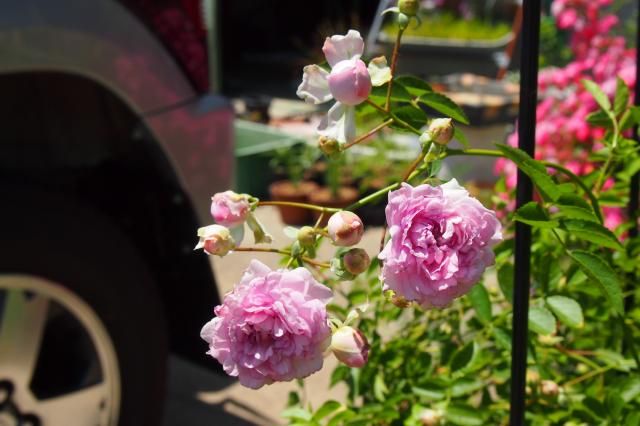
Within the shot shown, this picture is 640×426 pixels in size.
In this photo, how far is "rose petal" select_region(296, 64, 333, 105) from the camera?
95cm

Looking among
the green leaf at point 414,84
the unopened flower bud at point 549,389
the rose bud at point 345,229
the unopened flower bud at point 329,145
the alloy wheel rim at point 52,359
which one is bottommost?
the alloy wheel rim at point 52,359

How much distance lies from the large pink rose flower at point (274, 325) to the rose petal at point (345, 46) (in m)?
0.25

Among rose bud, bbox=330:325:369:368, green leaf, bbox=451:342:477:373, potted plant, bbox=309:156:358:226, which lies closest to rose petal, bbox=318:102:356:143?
rose bud, bbox=330:325:369:368

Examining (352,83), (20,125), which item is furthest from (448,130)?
(20,125)

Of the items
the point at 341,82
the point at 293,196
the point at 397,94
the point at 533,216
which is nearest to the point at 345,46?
the point at 341,82

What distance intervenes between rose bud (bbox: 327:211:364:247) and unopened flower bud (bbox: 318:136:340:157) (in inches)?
3.6

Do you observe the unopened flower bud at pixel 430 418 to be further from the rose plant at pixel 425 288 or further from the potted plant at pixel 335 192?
the potted plant at pixel 335 192

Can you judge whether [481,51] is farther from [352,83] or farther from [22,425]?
[352,83]

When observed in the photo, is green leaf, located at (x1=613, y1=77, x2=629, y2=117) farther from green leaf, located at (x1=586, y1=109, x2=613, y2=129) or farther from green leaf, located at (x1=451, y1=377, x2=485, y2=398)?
green leaf, located at (x1=451, y1=377, x2=485, y2=398)

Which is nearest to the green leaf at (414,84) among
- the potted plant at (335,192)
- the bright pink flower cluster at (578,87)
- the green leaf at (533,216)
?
the green leaf at (533,216)

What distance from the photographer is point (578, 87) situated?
3.32 m

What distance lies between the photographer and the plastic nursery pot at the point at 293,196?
5047mm

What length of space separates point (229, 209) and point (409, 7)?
316 mm

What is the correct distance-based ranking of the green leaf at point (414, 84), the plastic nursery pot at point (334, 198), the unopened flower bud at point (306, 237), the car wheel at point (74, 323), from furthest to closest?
the plastic nursery pot at point (334, 198) → the car wheel at point (74, 323) → the green leaf at point (414, 84) → the unopened flower bud at point (306, 237)
